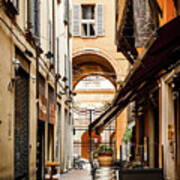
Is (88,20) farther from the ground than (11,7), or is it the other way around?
(88,20)

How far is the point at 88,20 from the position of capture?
1188 inches

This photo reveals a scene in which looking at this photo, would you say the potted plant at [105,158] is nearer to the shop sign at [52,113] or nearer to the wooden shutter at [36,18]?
the shop sign at [52,113]

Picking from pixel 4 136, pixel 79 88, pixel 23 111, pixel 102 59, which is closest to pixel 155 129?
pixel 23 111

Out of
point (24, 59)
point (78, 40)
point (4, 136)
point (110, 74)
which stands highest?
point (78, 40)

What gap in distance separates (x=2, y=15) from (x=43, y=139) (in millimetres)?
6844

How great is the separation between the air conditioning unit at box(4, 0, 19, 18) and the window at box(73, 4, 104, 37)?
804 inches

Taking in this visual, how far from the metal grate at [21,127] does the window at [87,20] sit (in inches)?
764

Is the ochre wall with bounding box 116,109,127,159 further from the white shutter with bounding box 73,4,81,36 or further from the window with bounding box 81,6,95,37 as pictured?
the white shutter with bounding box 73,4,81,36

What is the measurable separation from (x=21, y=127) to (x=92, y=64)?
2190cm

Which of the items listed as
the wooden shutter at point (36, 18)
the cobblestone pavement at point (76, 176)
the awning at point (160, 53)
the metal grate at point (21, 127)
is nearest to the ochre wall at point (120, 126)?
the cobblestone pavement at point (76, 176)

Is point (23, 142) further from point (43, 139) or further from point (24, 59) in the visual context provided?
point (43, 139)

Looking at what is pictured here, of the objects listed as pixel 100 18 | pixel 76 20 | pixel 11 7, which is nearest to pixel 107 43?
pixel 100 18

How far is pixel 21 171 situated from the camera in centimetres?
1020

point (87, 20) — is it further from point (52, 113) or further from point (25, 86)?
point (25, 86)
